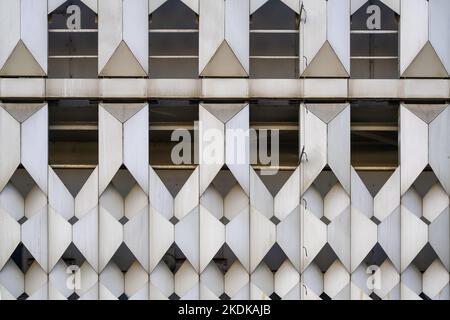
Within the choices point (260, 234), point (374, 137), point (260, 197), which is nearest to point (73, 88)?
point (260, 197)

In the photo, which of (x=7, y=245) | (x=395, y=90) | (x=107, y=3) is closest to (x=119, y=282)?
(x=7, y=245)

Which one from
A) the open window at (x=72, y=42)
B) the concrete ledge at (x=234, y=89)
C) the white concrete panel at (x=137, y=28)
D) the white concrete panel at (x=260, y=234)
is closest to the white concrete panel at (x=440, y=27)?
the concrete ledge at (x=234, y=89)

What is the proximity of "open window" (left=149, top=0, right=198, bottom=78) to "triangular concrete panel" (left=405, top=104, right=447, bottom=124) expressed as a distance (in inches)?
167

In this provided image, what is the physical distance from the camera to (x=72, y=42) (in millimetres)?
15055

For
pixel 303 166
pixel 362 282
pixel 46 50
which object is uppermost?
pixel 46 50

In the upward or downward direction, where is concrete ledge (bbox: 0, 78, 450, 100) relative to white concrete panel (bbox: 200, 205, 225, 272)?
upward

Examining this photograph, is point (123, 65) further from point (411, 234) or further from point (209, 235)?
point (411, 234)

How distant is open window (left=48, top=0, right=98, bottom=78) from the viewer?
585 inches

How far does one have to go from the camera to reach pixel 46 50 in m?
14.7

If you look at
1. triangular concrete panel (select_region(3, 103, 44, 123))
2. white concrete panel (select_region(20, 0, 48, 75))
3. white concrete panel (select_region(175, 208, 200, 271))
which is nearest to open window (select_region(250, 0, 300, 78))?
white concrete panel (select_region(175, 208, 200, 271))

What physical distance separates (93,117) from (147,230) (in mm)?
2502

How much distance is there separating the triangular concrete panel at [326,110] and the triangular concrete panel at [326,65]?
578 millimetres

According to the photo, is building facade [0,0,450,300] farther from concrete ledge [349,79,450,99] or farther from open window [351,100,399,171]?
open window [351,100,399,171]

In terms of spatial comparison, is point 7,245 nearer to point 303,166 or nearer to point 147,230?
point 147,230
